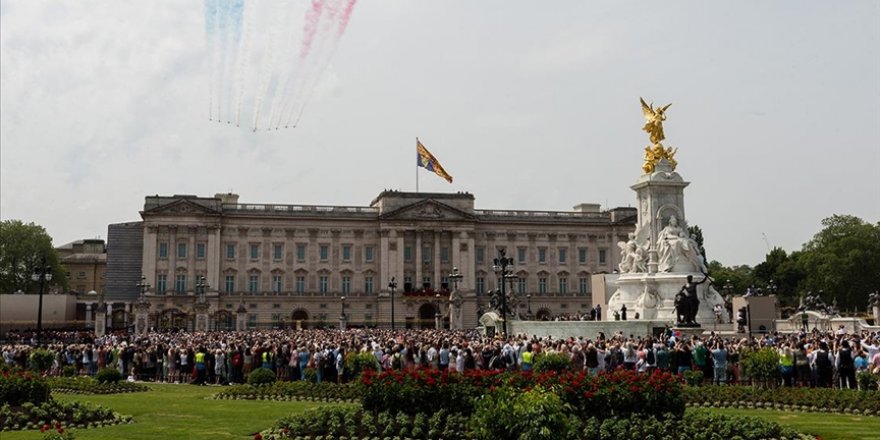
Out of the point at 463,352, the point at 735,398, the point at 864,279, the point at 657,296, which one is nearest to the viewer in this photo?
the point at 735,398

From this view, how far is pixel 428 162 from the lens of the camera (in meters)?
83.8

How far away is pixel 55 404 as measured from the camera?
648 inches

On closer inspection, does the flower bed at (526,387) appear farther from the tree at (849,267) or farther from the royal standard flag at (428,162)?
the tree at (849,267)

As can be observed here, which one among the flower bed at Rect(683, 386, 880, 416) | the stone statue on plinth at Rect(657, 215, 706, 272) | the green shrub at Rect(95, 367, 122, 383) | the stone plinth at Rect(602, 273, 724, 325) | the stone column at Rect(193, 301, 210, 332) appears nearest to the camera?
the flower bed at Rect(683, 386, 880, 416)

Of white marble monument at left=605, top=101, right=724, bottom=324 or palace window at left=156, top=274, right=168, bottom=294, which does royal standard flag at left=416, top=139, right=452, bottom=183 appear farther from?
white marble monument at left=605, top=101, right=724, bottom=324

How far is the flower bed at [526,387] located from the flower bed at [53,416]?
5606 mm

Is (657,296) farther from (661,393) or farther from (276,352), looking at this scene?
(661,393)

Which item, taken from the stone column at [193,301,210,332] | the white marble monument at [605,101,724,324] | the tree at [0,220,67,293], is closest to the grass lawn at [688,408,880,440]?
the white marble monument at [605,101,724,324]

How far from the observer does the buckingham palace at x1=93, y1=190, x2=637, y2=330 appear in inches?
3504

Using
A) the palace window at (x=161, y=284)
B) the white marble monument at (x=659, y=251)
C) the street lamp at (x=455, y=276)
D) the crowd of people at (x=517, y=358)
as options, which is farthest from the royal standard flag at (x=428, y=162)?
the crowd of people at (x=517, y=358)

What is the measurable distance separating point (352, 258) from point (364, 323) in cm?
830

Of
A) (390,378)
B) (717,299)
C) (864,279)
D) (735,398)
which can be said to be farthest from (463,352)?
(864,279)

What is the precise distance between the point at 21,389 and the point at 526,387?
10328mm

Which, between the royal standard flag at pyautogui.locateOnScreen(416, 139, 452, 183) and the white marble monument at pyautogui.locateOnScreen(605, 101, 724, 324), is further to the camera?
the royal standard flag at pyautogui.locateOnScreen(416, 139, 452, 183)
